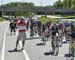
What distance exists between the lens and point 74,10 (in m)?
163

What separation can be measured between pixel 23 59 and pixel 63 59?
1.71m

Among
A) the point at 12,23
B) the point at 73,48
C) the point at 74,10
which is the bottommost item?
the point at 74,10

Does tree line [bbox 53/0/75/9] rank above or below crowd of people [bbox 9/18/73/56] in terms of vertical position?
below

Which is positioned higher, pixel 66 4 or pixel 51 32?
pixel 51 32

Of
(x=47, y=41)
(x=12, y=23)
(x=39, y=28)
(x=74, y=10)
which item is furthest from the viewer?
(x=74, y=10)

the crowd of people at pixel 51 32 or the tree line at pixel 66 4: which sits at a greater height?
the crowd of people at pixel 51 32

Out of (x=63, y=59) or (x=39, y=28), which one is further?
(x=39, y=28)

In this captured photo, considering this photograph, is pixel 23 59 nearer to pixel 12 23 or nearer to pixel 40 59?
pixel 40 59

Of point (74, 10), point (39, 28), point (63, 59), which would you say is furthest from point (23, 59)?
point (74, 10)

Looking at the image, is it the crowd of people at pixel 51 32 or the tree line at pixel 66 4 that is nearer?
the crowd of people at pixel 51 32

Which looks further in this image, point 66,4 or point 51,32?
point 66,4

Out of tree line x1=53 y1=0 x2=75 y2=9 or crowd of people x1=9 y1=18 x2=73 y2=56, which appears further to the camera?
tree line x1=53 y1=0 x2=75 y2=9

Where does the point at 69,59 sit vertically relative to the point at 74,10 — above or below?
above

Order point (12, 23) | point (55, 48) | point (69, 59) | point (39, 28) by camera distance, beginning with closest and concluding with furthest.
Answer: point (69, 59) < point (55, 48) < point (39, 28) < point (12, 23)
